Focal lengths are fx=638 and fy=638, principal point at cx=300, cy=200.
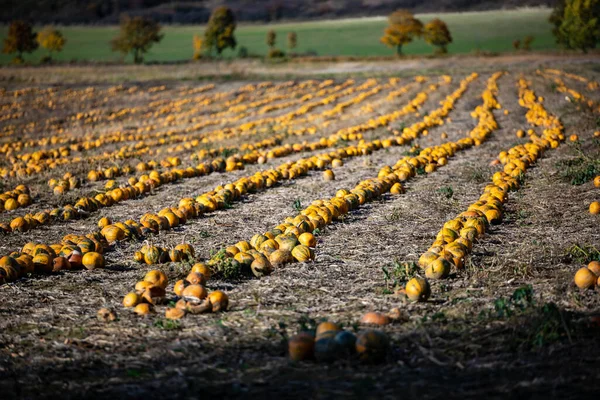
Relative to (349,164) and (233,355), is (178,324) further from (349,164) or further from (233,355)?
(349,164)

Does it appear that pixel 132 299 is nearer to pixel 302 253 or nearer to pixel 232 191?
pixel 302 253

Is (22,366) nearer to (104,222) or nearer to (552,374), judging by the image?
(552,374)

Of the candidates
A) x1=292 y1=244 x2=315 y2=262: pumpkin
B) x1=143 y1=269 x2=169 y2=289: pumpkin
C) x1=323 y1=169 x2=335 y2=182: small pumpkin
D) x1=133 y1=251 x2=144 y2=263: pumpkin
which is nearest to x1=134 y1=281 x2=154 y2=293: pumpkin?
x1=143 y1=269 x2=169 y2=289: pumpkin

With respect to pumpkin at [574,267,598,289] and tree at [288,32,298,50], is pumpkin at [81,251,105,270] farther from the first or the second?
tree at [288,32,298,50]

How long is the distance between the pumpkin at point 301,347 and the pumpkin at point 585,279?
2.86 meters

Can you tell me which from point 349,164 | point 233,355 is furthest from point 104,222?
point 349,164

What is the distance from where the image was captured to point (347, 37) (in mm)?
106375

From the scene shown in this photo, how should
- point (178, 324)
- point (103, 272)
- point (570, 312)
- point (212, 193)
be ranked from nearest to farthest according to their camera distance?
point (570, 312) → point (178, 324) → point (103, 272) → point (212, 193)

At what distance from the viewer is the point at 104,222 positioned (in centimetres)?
956

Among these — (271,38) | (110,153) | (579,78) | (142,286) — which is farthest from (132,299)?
(271,38)

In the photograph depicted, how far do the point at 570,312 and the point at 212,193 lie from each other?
710cm

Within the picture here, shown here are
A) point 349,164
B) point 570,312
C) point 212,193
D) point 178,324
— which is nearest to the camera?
point 570,312

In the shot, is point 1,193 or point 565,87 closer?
point 1,193

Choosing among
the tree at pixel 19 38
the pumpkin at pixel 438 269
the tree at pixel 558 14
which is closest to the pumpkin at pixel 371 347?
the pumpkin at pixel 438 269
